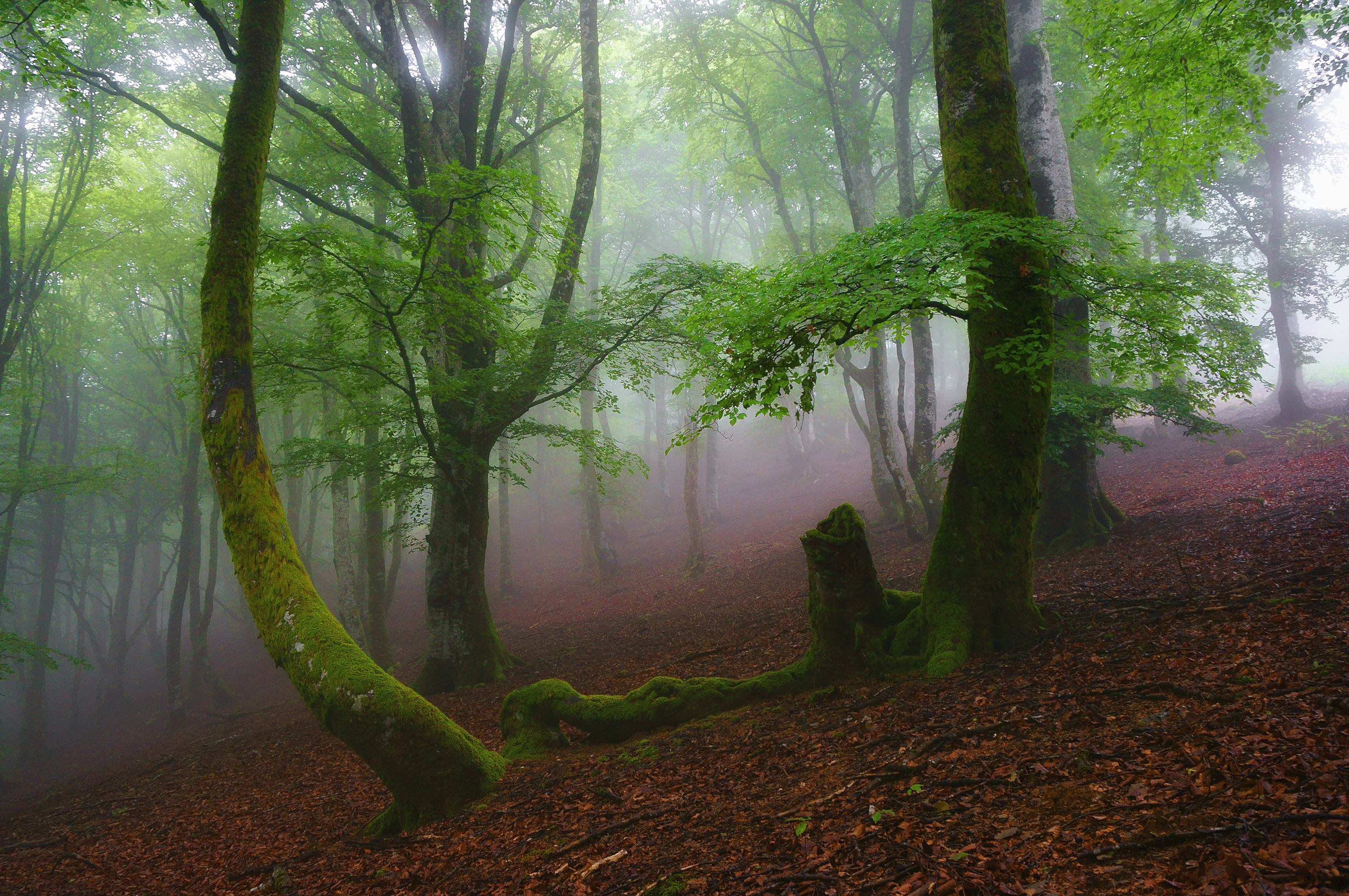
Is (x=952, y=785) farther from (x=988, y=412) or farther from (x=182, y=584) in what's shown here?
(x=182, y=584)

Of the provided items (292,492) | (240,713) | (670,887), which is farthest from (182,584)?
(670,887)

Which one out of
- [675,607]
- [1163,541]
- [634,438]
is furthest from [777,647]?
[634,438]

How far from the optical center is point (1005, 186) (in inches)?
210

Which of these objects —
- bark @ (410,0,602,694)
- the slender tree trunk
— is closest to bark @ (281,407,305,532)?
the slender tree trunk

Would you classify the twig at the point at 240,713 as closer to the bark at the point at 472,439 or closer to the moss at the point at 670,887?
the bark at the point at 472,439

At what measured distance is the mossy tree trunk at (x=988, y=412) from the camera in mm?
5164

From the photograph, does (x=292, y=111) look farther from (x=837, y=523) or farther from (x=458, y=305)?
(x=837, y=523)

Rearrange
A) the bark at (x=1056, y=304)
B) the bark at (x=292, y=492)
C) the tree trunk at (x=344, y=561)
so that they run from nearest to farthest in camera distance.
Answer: the bark at (x=1056, y=304)
the tree trunk at (x=344, y=561)
the bark at (x=292, y=492)

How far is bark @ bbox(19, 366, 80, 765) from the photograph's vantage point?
18.1 meters

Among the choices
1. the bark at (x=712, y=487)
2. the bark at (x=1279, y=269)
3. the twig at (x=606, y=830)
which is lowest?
the twig at (x=606, y=830)

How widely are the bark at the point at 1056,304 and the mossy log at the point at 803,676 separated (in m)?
4.18

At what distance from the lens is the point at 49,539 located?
19875 mm

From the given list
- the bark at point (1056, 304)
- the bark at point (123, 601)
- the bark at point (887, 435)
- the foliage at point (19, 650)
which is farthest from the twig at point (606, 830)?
the bark at point (123, 601)

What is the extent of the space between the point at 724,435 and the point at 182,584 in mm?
16441
